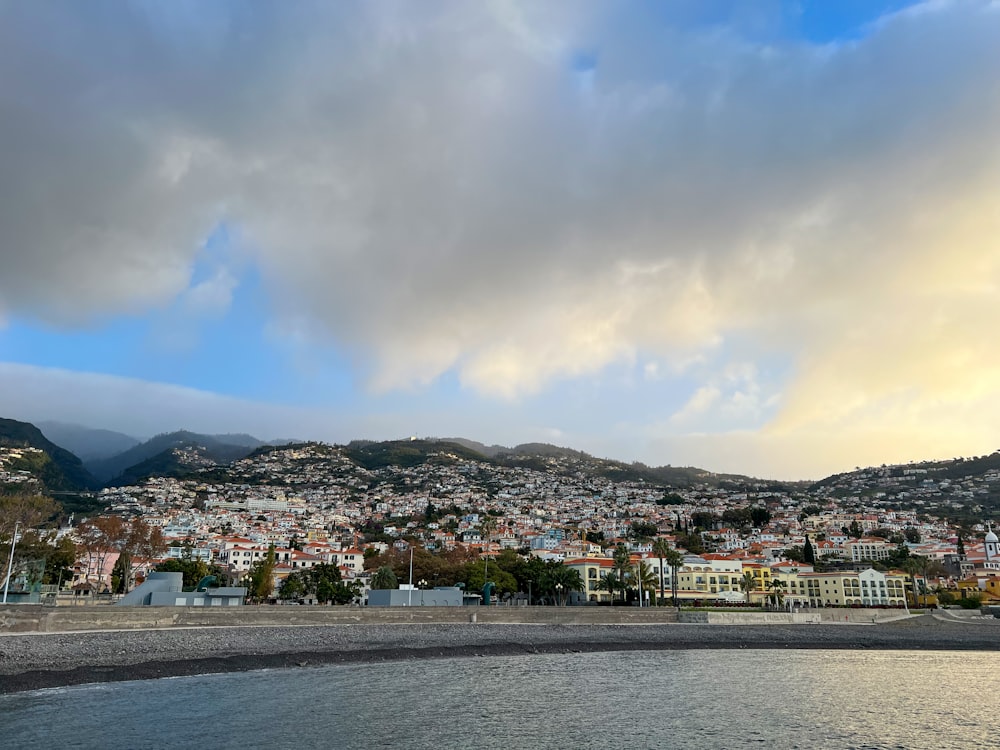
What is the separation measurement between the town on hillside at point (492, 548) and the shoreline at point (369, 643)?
11152 mm

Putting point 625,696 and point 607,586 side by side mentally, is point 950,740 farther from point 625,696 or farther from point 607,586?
point 607,586

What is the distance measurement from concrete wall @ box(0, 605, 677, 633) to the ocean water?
377 inches

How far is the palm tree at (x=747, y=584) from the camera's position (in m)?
85.5

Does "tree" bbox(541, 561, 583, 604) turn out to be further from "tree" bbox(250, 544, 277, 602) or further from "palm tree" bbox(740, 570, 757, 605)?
"tree" bbox(250, 544, 277, 602)

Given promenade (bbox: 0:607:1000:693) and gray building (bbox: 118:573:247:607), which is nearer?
promenade (bbox: 0:607:1000:693)

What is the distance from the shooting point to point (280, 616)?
4359cm

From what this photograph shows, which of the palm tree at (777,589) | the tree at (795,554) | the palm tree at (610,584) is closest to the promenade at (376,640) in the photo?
the palm tree at (610,584)

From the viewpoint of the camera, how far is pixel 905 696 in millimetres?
30047

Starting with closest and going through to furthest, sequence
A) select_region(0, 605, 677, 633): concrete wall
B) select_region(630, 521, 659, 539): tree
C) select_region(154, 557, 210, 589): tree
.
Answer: select_region(0, 605, 677, 633): concrete wall
select_region(154, 557, 210, 589): tree
select_region(630, 521, 659, 539): tree

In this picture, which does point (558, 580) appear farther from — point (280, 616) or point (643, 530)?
point (643, 530)

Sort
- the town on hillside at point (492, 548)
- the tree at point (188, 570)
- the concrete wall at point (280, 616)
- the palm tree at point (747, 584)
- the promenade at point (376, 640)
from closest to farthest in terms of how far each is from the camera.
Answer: the promenade at point (376, 640) → the concrete wall at point (280, 616) → the town on hillside at point (492, 548) → the tree at point (188, 570) → the palm tree at point (747, 584)

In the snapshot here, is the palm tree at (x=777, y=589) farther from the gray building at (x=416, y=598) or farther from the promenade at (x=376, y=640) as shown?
the gray building at (x=416, y=598)

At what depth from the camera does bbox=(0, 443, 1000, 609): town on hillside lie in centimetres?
6288

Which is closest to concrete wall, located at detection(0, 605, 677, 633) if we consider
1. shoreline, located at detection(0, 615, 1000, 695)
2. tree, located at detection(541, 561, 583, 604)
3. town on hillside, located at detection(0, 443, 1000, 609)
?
shoreline, located at detection(0, 615, 1000, 695)
